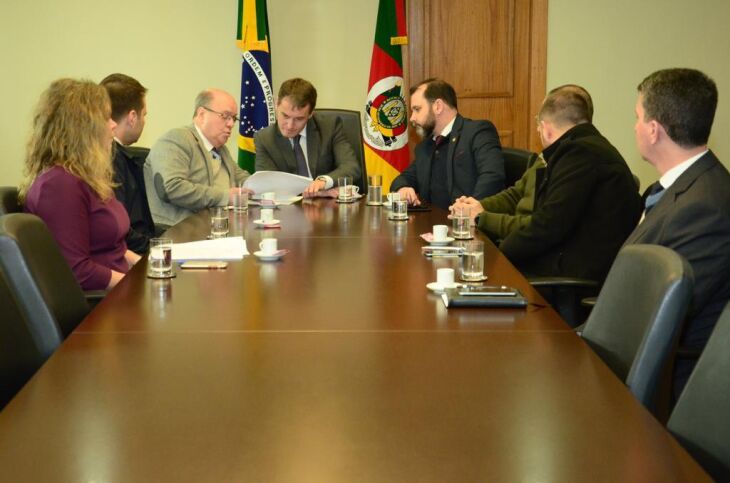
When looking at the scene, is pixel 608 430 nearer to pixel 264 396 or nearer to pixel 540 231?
pixel 264 396

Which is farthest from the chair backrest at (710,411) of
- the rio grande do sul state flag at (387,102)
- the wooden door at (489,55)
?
the wooden door at (489,55)

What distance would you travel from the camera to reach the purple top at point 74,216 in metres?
3.00

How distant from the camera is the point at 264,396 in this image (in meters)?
1.55

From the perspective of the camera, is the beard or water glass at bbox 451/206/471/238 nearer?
water glass at bbox 451/206/471/238

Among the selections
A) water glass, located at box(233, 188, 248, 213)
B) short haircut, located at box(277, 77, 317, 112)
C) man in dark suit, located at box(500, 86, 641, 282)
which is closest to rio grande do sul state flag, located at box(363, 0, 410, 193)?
short haircut, located at box(277, 77, 317, 112)

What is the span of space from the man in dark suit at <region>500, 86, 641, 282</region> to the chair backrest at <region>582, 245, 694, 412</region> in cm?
135

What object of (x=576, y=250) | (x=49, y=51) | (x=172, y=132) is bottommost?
(x=576, y=250)

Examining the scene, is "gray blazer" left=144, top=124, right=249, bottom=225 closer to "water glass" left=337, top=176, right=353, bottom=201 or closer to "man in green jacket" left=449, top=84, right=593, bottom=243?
"water glass" left=337, top=176, right=353, bottom=201

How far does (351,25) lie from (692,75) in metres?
4.45

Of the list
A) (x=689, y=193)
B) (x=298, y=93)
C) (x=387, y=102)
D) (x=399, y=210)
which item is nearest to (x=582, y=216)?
(x=399, y=210)

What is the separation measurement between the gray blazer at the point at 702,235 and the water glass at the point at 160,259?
4.58ft

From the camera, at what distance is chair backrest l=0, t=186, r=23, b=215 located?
3.19 m

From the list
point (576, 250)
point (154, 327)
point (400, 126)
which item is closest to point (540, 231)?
point (576, 250)

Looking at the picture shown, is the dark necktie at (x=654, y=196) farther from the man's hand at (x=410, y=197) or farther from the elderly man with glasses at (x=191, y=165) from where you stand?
the elderly man with glasses at (x=191, y=165)
